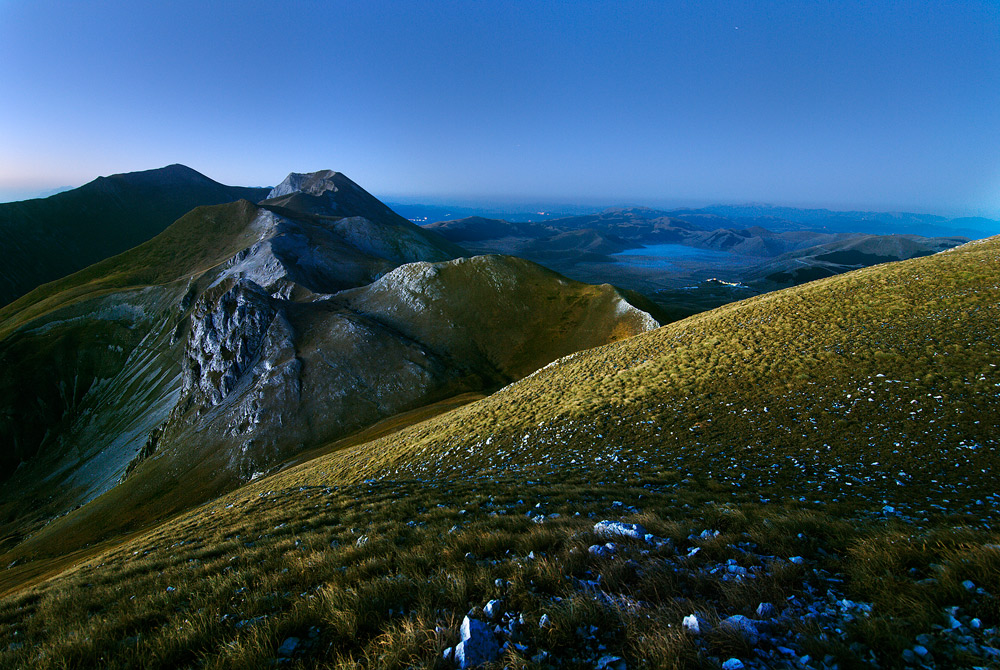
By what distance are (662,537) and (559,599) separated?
334 cm

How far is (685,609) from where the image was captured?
4918 millimetres

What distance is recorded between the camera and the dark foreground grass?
14.3ft

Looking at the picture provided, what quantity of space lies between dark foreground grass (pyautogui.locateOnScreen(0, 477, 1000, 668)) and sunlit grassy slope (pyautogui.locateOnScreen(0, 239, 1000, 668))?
0.04 metres

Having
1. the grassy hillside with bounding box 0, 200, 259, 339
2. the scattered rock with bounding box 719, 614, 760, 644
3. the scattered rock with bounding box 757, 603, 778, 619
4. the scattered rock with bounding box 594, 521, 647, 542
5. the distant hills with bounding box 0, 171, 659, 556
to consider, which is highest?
the grassy hillside with bounding box 0, 200, 259, 339

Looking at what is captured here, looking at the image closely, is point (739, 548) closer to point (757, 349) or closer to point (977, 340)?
point (757, 349)

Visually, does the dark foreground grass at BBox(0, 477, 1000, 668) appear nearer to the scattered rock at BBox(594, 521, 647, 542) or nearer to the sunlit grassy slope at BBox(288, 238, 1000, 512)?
the scattered rock at BBox(594, 521, 647, 542)

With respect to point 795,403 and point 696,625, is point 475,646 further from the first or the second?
point 795,403

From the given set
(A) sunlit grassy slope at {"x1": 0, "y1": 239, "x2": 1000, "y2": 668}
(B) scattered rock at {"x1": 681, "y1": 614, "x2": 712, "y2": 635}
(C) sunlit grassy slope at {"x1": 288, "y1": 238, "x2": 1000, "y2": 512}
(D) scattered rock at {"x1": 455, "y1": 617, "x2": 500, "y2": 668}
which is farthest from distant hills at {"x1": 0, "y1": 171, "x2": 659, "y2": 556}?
(B) scattered rock at {"x1": 681, "y1": 614, "x2": 712, "y2": 635}

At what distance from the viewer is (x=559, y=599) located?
5.25 m

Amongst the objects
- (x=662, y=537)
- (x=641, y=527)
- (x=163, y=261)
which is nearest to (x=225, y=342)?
(x=641, y=527)

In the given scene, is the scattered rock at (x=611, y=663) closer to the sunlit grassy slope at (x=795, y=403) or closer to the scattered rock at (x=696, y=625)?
the scattered rock at (x=696, y=625)

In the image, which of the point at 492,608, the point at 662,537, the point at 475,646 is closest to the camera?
the point at 475,646

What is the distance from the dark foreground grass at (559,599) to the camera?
4367 millimetres

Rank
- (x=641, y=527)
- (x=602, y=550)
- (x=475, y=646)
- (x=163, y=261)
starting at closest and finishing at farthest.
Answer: (x=475, y=646)
(x=602, y=550)
(x=641, y=527)
(x=163, y=261)
